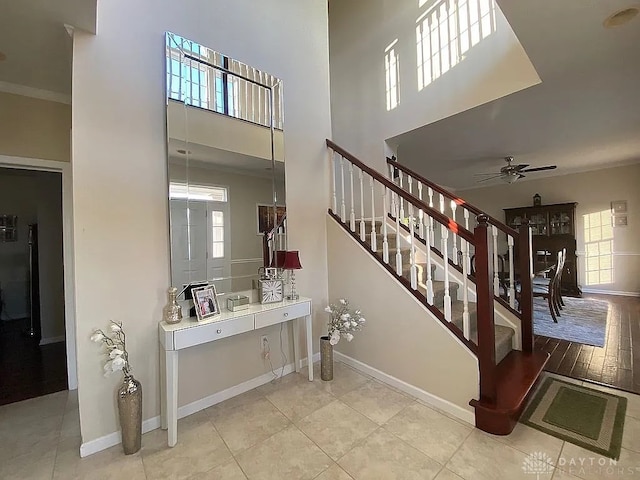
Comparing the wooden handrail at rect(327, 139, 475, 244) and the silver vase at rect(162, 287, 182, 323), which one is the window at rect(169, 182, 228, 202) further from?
the wooden handrail at rect(327, 139, 475, 244)

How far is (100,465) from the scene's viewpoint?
1.63 metres

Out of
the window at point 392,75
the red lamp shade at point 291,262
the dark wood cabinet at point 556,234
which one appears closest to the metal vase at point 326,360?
the red lamp shade at point 291,262

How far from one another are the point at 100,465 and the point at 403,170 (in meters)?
3.90

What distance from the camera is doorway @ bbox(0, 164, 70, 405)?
275cm

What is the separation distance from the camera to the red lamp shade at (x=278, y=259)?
8.38 ft

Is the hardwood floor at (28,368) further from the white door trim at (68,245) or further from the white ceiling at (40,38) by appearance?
the white ceiling at (40,38)

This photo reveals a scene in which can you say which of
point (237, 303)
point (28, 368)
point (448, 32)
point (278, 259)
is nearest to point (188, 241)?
point (237, 303)

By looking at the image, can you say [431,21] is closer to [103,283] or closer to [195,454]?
[103,283]

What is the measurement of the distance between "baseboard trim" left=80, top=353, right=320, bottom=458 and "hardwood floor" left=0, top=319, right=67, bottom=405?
3.90 feet

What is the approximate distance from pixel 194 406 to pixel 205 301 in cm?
81

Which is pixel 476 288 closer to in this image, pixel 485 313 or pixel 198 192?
pixel 485 313

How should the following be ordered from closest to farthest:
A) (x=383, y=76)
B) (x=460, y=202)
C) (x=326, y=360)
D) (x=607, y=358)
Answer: (x=326, y=360) → (x=607, y=358) → (x=460, y=202) → (x=383, y=76)

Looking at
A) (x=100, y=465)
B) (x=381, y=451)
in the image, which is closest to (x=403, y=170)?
(x=381, y=451)

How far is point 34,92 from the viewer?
2.43 metres
